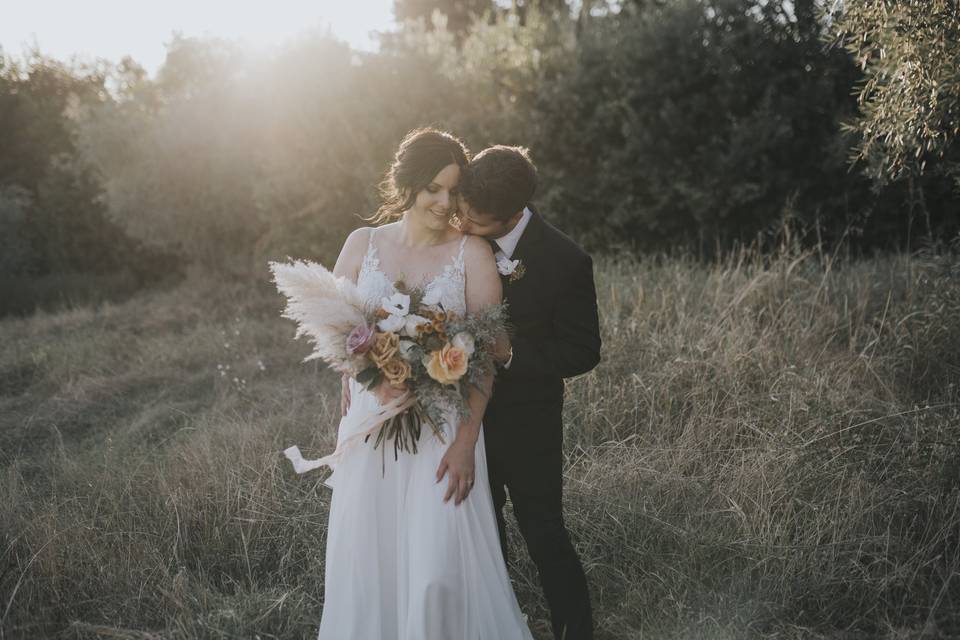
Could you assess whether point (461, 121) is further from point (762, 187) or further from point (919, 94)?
point (919, 94)

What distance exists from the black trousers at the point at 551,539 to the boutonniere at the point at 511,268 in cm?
67

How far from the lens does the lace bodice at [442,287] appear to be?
8.11ft

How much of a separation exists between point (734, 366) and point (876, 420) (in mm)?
1054

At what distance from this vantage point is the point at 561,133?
29.8ft

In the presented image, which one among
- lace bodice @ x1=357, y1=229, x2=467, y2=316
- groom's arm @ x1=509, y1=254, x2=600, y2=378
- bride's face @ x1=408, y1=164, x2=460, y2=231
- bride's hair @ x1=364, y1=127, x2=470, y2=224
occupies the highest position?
bride's hair @ x1=364, y1=127, x2=470, y2=224

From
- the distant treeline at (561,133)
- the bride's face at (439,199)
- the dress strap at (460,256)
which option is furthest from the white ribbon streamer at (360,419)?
the distant treeline at (561,133)

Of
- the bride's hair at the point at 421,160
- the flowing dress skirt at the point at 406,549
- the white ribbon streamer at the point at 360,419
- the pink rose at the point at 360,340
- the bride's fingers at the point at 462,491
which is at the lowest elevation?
the flowing dress skirt at the point at 406,549

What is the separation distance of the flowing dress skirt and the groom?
0.15 metres

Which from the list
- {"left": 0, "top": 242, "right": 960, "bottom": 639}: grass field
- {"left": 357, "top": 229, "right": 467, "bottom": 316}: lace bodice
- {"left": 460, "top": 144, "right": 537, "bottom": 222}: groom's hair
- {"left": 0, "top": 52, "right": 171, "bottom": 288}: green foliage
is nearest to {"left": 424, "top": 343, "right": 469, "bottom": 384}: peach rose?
{"left": 357, "top": 229, "right": 467, "bottom": 316}: lace bodice

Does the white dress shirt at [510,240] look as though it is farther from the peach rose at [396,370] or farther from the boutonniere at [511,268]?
the peach rose at [396,370]

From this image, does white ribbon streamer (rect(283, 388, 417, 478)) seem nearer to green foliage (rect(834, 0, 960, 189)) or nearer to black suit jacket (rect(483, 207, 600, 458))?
black suit jacket (rect(483, 207, 600, 458))

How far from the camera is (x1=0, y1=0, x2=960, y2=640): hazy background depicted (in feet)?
10.5

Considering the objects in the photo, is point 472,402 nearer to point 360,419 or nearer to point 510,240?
A: point 360,419

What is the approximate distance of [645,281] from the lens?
6488mm
